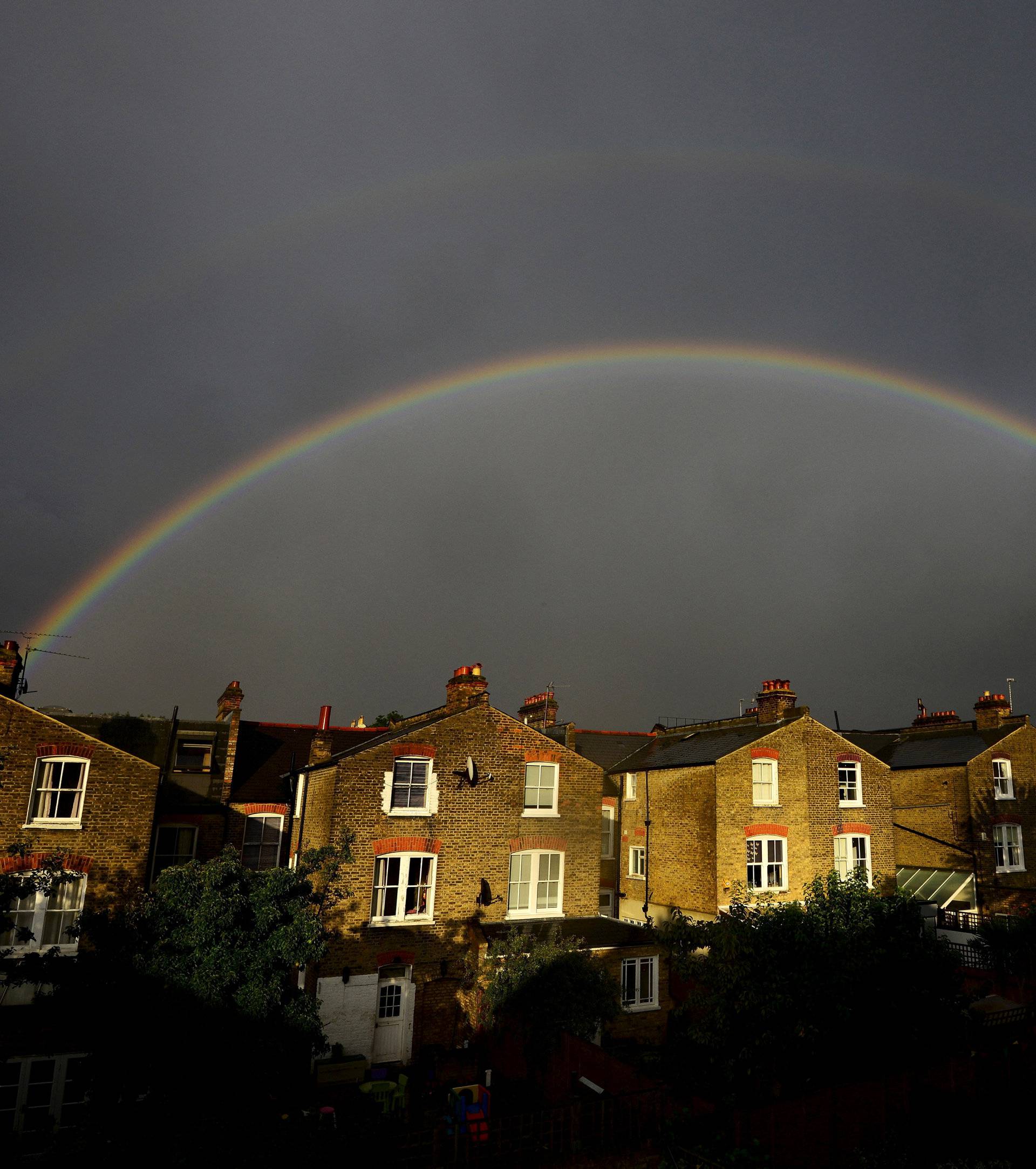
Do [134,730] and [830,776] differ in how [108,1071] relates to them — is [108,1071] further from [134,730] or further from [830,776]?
[830,776]

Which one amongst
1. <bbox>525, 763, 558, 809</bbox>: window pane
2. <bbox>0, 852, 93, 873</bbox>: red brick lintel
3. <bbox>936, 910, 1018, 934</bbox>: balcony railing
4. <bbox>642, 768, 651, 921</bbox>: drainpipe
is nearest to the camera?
<bbox>0, 852, 93, 873</bbox>: red brick lintel

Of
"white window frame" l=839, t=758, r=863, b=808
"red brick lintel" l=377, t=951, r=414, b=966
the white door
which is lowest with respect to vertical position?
the white door

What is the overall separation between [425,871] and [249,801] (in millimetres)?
7170

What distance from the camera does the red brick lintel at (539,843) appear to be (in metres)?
27.9

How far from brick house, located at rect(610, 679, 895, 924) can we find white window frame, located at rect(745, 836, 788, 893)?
1.7 inches

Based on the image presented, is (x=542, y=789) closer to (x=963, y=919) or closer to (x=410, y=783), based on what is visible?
(x=410, y=783)

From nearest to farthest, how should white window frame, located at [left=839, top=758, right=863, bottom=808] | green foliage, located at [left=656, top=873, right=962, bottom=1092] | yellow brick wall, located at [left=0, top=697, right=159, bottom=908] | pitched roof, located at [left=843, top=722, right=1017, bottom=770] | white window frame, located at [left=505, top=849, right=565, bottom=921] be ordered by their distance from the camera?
green foliage, located at [left=656, top=873, right=962, bottom=1092]
yellow brick wall, located at [left=0, top=697, right=159, bottom=908]
white window frame, located at [left=505, top=849, right=565, bottom=921]
white window frame, located at [left=839, top=758, right=863, bottom=808]
pitched roof, located at [left=843, top=722, right=1017, bottom=770]

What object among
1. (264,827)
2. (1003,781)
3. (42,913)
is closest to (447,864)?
(264,827)

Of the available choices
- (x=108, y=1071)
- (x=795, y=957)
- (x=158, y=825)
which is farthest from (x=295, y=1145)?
(x=158, y=825)

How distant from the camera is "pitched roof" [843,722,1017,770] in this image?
4019 centimetres

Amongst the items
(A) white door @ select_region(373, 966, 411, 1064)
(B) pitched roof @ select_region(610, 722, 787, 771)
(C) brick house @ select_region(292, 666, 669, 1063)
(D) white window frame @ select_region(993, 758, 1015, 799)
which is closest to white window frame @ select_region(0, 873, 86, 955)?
(C) brick house @ select_region(292, 666, 669, 1063)

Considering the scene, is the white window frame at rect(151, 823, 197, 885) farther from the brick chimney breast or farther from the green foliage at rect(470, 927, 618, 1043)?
the green foliage at rect(470, 927, 618, 1043)

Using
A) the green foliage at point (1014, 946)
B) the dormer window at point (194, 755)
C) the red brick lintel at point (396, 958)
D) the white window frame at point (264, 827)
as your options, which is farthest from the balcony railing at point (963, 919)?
the dormer window at point (194, 755)

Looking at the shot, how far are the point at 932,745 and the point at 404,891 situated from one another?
3053 centimetres
